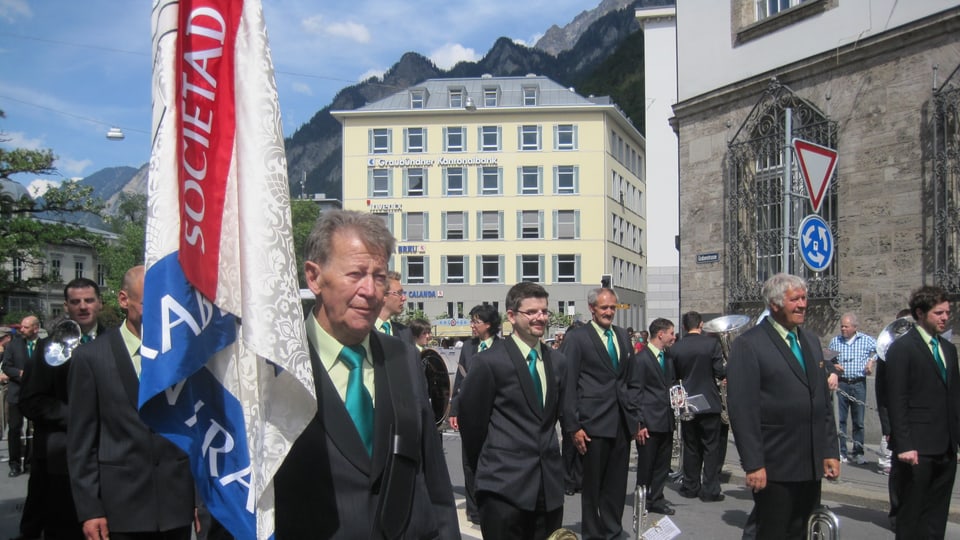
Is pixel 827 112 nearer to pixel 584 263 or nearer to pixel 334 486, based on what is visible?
pixel 334 486

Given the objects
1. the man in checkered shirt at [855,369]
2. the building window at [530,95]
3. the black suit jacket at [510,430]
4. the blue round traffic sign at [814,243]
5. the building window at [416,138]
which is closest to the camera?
the black suit jacket at [510,430]

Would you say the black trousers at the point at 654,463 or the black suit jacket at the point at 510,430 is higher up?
the black suit jacket at the point at 510,430

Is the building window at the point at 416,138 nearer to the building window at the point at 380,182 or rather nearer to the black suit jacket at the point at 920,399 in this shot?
the building window at the point at 380,182

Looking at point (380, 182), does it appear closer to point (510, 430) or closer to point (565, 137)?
point (565, 137)

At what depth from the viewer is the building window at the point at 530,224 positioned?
60.9m

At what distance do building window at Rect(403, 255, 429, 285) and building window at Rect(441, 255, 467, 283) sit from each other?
4.78ft

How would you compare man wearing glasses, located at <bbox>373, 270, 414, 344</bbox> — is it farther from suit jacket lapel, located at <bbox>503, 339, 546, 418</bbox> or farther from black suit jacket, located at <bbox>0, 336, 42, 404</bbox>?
black suit jacket, located at <bbox>0, 336, 42, 404</bbox>

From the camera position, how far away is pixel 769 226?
50.2 feet

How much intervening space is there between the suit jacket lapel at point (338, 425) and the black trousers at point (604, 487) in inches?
177

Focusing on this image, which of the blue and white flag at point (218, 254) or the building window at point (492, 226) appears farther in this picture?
the building window at point (492, 226)

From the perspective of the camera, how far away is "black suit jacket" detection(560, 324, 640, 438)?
7055 millimetres

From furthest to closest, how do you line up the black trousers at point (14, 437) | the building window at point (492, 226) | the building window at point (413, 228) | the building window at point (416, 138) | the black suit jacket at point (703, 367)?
the building window at point (416, 138) → the building window at point (413, 228) → the building window at point (492, 226) → the black trousers at point (14, 437) → the black suit jacket at point (703, 367)

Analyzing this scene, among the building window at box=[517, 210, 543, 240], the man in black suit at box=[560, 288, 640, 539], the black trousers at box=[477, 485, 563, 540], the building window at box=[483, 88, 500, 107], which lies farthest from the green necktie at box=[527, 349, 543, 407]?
the building window at box=[483, 88, 500, 107]

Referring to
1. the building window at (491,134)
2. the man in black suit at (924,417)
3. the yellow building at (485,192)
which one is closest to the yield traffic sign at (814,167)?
the man in black suit at (924,417)
